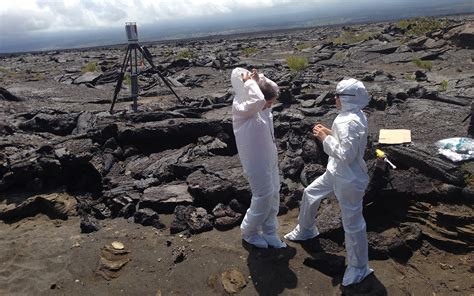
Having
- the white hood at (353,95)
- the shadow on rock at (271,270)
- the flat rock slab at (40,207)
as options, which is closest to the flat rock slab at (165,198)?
the flat rock slab at (40,207)

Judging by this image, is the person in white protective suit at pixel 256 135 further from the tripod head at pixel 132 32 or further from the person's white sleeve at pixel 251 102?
the tripod head at pixel 132 32

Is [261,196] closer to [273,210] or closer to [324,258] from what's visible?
[273,210]

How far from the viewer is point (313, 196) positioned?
6055mm

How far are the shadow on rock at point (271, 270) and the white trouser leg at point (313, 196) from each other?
47 cm

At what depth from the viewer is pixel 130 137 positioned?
32.0 ft

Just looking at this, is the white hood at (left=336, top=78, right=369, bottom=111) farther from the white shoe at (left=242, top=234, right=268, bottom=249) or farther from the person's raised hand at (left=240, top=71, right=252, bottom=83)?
the white shoe at (left=242, top=234, right=268, bottom=249)

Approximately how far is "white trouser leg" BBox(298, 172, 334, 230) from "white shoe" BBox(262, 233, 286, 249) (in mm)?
394

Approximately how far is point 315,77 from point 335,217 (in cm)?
1212

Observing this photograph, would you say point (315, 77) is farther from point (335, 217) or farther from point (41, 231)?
point (41, 231)

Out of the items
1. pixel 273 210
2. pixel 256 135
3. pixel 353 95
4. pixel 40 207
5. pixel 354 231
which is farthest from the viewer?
pixel 40 207

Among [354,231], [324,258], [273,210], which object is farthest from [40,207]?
[354,231]

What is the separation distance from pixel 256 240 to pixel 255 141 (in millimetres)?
1615

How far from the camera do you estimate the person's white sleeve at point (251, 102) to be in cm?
554

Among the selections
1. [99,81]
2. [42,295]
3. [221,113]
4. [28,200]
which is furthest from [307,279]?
[99,81]
